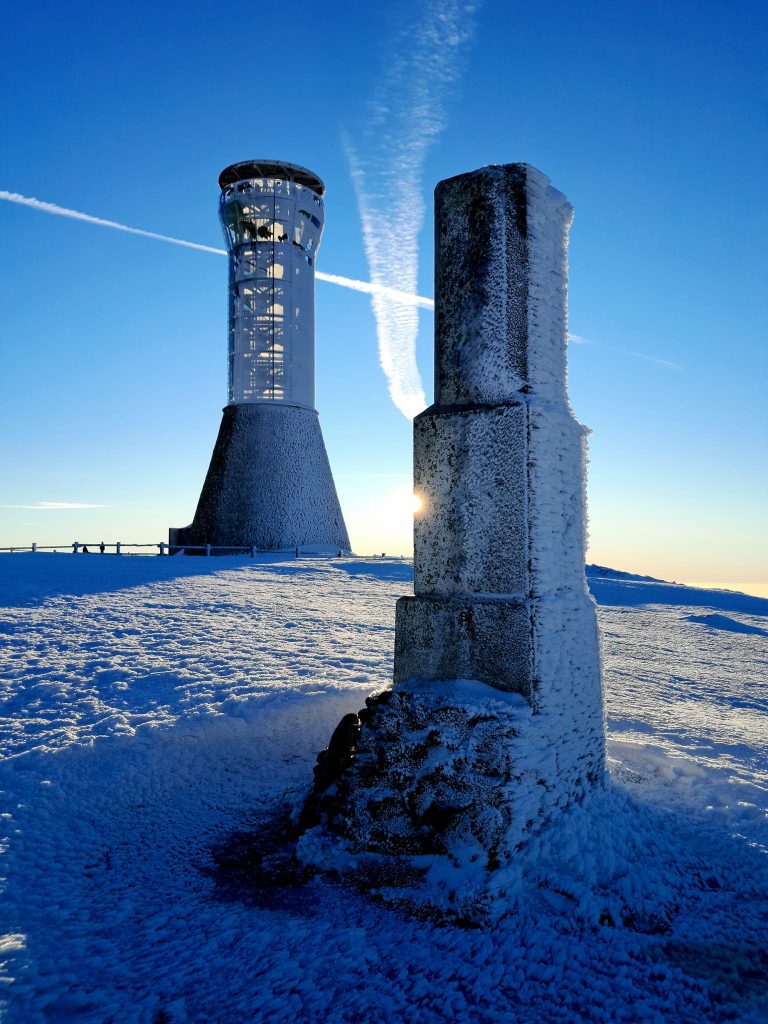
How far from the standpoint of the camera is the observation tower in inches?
998

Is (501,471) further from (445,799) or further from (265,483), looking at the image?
(265,483)

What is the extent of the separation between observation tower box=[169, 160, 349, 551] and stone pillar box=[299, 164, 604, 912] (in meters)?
21.5

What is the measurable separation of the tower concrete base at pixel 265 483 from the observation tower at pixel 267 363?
0.12ft

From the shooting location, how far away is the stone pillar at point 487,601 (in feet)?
11.5

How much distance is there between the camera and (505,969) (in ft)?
8.97

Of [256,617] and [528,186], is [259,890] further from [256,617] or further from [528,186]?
[256,617]

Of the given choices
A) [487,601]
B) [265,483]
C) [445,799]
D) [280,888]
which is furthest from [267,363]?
[280,888]

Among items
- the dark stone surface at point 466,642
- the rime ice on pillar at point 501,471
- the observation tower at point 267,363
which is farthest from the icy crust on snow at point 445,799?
the observation tower at point 267,363

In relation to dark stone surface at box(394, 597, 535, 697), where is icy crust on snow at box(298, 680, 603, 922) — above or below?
below

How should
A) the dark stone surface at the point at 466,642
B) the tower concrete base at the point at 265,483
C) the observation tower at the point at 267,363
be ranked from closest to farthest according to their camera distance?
the dark stone surface at the point at 466,642
the observation tower at the point at 267,363
the tower concrete base at the point at 265,483

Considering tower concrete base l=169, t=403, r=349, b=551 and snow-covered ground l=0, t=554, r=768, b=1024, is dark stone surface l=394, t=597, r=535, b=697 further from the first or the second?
tower concrete base l=169, t=403, r=349, b=551

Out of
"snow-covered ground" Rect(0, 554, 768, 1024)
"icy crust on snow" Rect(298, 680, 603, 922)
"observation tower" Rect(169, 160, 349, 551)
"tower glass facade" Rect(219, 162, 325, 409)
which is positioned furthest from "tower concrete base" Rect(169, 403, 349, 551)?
"icy crust on snow" Rect(298, 680, 603, 922)

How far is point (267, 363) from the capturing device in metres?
25.8

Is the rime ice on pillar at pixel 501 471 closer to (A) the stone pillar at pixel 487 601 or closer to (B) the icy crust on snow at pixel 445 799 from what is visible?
(A) the stone pillar at pixel 487 601
